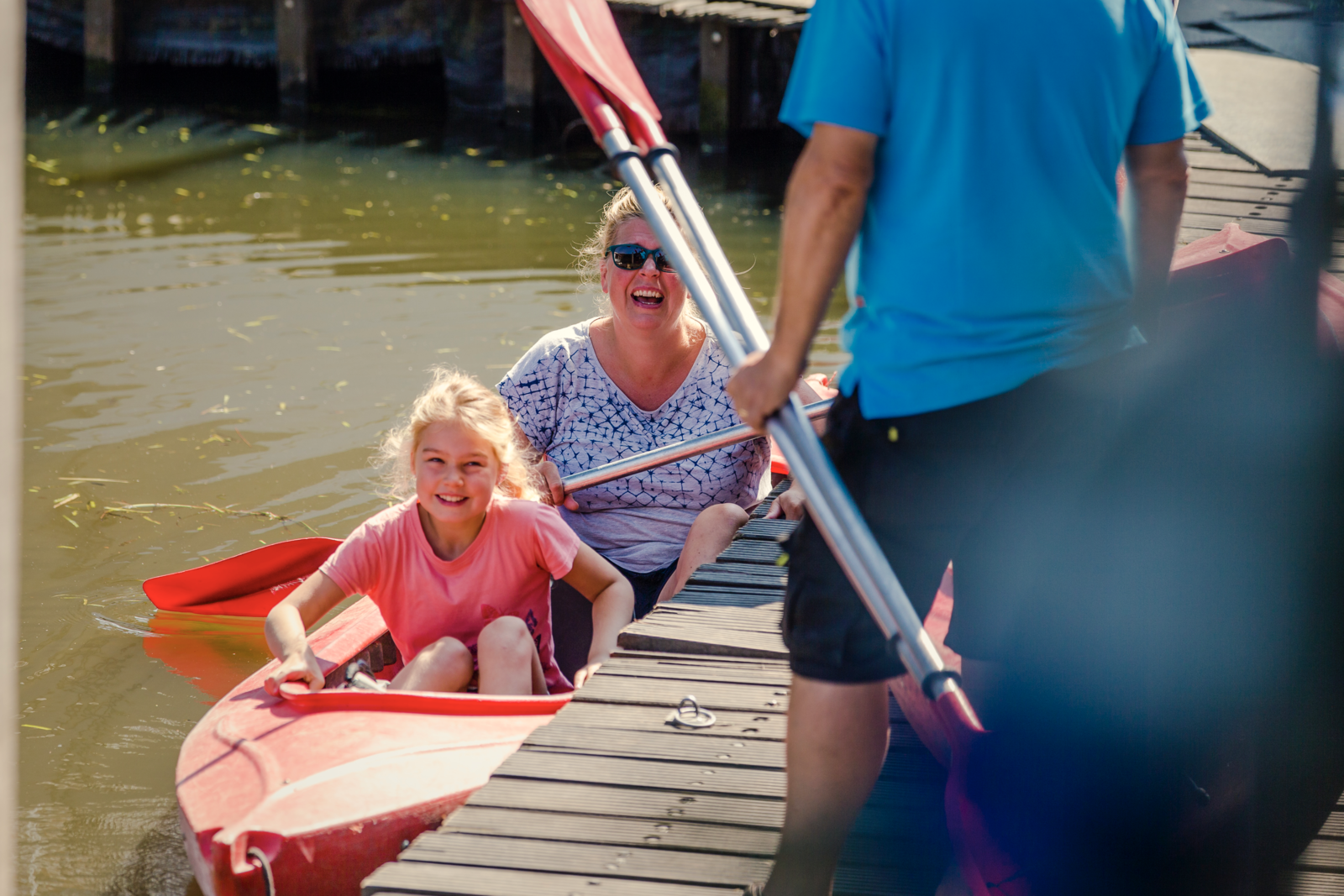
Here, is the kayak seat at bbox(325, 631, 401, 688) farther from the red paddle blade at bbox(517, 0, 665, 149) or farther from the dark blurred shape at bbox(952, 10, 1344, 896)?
the dark blurred shape at bbox(952, 10, 1344, 896)

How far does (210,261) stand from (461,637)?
570 centimetres

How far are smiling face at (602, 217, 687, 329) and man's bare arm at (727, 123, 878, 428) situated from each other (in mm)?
1700

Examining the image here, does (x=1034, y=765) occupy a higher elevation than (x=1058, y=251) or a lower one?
lower

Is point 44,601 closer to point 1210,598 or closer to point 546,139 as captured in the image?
point 1210,598

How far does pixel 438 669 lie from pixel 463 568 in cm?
23

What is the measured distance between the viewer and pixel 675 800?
2062mm

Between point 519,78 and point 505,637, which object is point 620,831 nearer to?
point 505,637

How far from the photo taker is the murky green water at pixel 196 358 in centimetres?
363

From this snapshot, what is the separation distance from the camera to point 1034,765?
5.63ft

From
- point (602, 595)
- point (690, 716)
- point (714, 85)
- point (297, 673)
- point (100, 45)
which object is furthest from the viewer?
point (100, 45)

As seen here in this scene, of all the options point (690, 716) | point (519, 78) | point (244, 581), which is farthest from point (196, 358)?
point (519, 78)

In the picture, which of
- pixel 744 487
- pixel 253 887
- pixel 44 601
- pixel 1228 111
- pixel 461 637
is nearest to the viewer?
pixel 253 887

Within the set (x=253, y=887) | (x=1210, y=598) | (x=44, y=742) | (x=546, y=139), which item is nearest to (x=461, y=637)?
(x=253, y=887)

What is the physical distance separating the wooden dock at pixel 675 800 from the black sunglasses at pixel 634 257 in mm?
833
